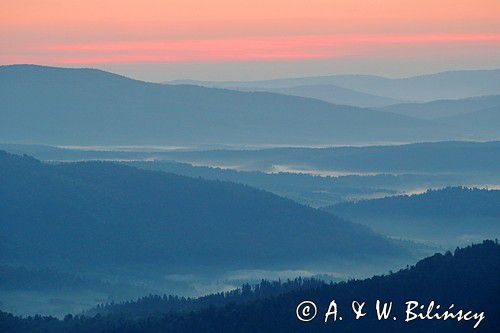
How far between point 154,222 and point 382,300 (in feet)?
329

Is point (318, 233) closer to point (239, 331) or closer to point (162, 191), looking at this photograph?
point (162, 191)

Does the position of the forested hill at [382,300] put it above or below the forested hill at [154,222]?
below

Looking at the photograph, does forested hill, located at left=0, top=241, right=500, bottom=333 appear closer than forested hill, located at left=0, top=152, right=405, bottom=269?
Yes

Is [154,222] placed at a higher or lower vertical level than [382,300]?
higher

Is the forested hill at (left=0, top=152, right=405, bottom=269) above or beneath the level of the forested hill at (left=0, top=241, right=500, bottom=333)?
above

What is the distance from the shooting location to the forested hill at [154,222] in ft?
546

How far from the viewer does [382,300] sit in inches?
3012

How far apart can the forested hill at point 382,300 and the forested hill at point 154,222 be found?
79595 mm

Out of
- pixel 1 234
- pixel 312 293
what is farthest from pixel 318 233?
pixel 312 293

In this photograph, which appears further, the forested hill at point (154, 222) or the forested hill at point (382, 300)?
the forested hill at point (154, 222)

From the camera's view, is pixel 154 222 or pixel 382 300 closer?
pixel 382 300

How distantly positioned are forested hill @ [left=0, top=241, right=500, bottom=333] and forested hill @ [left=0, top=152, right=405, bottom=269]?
79595mm

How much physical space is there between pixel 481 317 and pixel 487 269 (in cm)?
795

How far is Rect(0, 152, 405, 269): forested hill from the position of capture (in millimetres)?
166500
